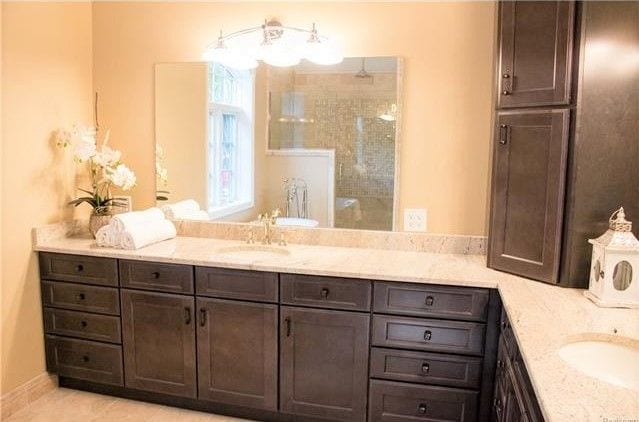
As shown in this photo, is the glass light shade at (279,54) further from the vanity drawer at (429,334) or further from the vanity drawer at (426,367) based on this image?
the vanity drawer at (426,367)

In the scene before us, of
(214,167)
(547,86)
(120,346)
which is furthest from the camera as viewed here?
(214,167)

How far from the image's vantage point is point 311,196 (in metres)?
2.86

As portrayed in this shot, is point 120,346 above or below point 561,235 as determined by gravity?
below

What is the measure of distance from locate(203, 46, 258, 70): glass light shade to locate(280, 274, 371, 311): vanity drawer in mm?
1209

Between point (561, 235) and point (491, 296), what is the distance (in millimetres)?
376

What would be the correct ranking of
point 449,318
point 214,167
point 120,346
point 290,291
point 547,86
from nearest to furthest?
point 547,86 < point 449,318 < point 290,291 < point 120,346 < point 214,167

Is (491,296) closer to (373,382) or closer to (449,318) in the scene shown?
(449,318)

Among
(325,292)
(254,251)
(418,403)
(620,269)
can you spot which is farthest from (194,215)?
(620,269)

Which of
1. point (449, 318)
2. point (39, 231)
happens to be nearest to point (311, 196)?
point (449, 318)

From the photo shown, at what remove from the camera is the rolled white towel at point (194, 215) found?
120 inches

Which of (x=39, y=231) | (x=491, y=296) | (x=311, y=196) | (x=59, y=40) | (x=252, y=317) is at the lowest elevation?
(x=252, y=317)

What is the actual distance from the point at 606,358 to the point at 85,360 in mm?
2475

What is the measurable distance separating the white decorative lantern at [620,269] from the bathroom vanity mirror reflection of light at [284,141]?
110 centimetres

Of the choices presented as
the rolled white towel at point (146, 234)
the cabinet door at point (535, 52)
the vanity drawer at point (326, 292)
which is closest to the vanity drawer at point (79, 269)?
the rolled white towel at point (146, 234)
